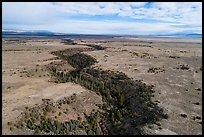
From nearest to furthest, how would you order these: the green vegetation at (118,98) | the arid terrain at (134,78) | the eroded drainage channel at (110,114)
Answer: the eroded drainage channel at (110,114) < the arid terrain at (134,78) < the green vegetation at (118,98)

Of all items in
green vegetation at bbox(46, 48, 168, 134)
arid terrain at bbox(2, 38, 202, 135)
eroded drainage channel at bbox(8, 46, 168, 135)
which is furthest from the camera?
green vegetation at bbox(46, 48, 168, 134)

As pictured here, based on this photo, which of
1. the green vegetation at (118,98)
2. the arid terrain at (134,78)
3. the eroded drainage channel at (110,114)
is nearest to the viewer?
the eroded drainage channel at (110,114)

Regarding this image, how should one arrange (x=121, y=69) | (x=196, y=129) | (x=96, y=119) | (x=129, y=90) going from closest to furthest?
1. (x=196, y=129)
2. (x=96, y=119)
3. (x=129, y=90)
4. (x=121, y=69)

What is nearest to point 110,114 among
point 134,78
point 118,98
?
point 118,98

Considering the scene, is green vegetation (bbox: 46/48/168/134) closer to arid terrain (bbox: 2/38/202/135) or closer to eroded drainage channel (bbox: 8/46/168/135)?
eroded drainage channel (bbox: 8/46/168/135)

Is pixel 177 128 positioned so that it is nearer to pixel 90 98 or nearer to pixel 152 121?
pixel 152 121

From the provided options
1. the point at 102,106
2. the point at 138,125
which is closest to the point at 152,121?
the point at 138,125

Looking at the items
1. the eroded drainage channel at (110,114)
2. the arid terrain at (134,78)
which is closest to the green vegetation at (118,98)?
the eroded drainage channel at (110,114)

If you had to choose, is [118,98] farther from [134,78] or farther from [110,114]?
[134,78]

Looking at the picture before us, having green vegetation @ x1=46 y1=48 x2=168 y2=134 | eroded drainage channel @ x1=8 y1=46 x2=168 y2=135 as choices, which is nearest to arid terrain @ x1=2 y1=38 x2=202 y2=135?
eroded drainage channel @ x1=8 y1=46 x2=168 y2=135

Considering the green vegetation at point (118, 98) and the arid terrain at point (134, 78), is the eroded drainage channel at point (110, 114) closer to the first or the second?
the green vegetation at point (118, 98)

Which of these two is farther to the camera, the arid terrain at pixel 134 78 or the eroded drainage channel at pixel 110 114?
the arid terrain at pixel 134 78
